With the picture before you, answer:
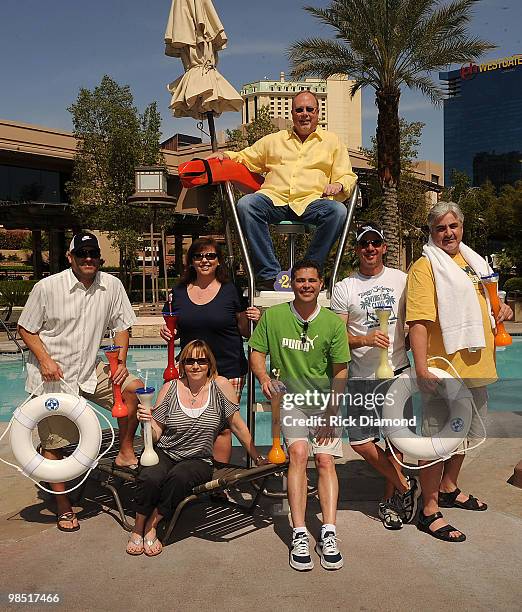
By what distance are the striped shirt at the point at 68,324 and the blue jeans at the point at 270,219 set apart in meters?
1.09

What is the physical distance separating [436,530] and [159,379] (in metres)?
6.34

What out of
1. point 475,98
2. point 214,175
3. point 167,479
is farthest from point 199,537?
point 475,98

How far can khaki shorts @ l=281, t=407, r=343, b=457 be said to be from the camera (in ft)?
11.1

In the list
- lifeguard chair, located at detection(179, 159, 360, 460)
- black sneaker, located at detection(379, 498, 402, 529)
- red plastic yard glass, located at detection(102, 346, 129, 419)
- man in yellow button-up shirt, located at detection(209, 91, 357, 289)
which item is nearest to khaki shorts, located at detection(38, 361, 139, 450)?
red plastic yard glass, located at detection(102, 346, 129, 419)

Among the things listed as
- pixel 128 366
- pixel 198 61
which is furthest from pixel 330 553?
pixel 128 366

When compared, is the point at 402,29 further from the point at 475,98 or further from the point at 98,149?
the point at 475,98

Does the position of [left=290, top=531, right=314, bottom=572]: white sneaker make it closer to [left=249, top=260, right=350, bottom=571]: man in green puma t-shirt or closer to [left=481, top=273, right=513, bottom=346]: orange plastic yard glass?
[left=249, top=260, right=350, bottom=571]: man in green puma t-shirt

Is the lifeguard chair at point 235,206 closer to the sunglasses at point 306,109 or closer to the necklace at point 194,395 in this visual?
the sunglasses at point 306,109

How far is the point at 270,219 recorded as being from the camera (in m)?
4.45

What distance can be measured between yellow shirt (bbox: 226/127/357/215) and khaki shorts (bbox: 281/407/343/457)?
1.53 meters

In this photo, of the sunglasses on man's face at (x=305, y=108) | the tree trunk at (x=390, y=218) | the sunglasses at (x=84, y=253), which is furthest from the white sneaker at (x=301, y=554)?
the tree trunk at (x=390, y=218)

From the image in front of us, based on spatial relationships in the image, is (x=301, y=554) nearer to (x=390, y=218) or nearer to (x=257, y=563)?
(x=257, y=563)

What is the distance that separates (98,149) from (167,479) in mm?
19241

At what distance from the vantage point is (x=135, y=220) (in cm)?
2112
